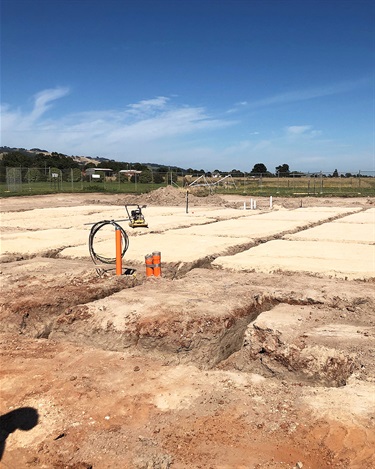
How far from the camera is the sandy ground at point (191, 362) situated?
12.1 ft

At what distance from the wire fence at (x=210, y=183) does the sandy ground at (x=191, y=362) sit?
3210 centimetres

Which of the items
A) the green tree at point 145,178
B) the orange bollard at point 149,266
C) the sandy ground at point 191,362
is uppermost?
the green tree at point 145,178

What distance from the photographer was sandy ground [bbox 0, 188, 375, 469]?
368 centimetres

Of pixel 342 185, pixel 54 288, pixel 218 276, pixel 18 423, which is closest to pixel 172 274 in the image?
pixel 218 276

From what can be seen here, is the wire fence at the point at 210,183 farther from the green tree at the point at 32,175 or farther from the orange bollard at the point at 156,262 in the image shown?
the orange bollard at the point at 156,262

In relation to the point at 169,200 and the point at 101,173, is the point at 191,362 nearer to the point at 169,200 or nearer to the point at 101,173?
the point at 169,200

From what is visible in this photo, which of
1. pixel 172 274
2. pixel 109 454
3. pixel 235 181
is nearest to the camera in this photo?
pixel 109 454

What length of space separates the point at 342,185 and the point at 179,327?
45721mm

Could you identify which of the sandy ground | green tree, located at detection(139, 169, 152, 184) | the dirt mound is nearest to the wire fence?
green tree, located at detection(139, 169, 152, 184)

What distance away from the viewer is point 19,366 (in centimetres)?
533

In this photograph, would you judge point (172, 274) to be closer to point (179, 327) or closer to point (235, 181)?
point (179, 327)

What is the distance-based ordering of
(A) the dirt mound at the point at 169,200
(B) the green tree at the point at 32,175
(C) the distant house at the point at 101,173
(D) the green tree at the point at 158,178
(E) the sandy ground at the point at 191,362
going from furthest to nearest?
1. (D) the green tree at the point at 158,178
2. (C) the distant house at the point at 101,173
3. (B) the green tree at the point at 32,175
4. (A) the dirt mound at the point at 169,200
5. (E) the sandy ground at the point at 191,362

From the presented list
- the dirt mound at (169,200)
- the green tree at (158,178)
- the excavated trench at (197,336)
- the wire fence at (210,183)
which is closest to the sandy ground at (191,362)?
the excavated trench at (197,336)

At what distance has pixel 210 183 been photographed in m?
48.4
